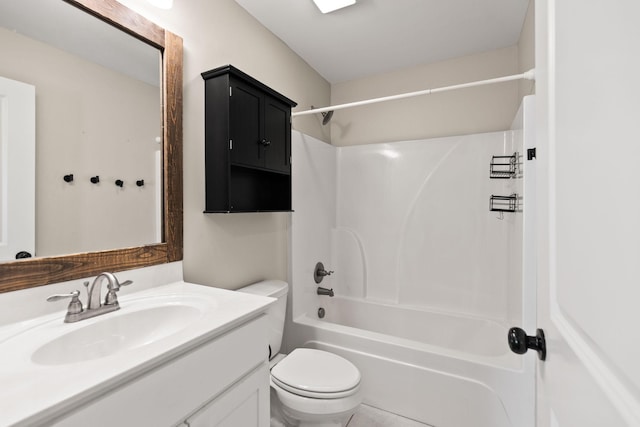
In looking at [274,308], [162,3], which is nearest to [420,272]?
[274,308]

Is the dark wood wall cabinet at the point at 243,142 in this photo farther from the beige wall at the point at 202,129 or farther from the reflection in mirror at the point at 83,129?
the reflection in mirror at the point at 83,129

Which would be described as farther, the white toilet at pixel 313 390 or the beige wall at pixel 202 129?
the beige wall at pixel 202 129

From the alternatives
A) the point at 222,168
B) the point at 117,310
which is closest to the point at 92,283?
the point at 117,310

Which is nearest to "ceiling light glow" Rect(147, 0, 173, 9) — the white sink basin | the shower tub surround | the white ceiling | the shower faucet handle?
the white ceiling

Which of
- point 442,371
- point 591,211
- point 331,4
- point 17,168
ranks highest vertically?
point 331,4

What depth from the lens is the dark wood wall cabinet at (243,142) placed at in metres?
1.49

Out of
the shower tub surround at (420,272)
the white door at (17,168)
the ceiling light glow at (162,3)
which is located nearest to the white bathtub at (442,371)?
the shower tub surround at (420,272)

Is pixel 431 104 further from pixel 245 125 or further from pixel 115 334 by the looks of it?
pixel 115 334

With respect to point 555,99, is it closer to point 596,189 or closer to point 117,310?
point 596,189

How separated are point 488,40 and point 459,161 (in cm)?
89

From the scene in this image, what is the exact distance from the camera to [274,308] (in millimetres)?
1728

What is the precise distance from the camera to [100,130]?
3.70 ft

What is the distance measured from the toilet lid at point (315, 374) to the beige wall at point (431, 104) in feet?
6.32

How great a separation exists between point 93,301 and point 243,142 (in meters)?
0.95
